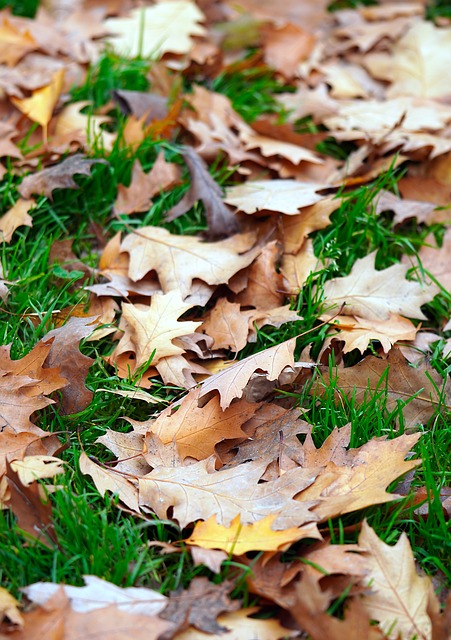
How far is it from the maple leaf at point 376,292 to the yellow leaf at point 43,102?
140 cm

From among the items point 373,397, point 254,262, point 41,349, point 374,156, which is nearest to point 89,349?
point 41,349

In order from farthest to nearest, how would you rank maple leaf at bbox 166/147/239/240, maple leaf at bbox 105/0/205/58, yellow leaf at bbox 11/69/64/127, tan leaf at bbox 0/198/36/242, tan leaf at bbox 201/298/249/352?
1. maple leaf at bbox 105/0/205/58
2. yellow leaf at bbox 11/69/64/127
3. maple leaf at bbox 166/147/239/240
4. tan leaf at bbox 0/198/36/242
5. tan leaf at bbox 201/298/249/352

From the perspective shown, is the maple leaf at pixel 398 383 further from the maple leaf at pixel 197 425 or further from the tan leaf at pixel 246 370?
the maple leaf at pixel 197 425

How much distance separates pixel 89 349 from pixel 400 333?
1020mm

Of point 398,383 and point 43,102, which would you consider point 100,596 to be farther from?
point 43,102

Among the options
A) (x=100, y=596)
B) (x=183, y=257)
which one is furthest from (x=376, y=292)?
(x=100, y=596)

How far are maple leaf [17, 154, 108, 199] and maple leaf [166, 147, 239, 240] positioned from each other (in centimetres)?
37

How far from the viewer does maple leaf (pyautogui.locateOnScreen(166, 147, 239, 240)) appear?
8.95 feet

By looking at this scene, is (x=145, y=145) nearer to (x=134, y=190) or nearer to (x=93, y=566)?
(x=134, y=190)

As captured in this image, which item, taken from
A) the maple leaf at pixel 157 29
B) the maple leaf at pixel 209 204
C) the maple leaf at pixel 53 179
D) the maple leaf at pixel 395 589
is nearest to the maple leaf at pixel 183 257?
the maple leaf at pixel 209 204

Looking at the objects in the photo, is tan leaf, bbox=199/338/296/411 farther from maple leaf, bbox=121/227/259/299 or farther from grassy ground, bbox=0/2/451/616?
maple leaf, bbox=121/227/259/299

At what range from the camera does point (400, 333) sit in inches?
94.0

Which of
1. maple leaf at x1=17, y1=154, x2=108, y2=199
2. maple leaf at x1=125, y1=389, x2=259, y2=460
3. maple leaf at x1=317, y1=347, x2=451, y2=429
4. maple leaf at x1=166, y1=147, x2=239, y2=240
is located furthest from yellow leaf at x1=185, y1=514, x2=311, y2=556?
maple leaf at x1=17, y1=154, x2=108, y2=199

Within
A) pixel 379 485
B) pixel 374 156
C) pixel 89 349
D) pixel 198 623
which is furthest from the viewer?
pixel 374 156
